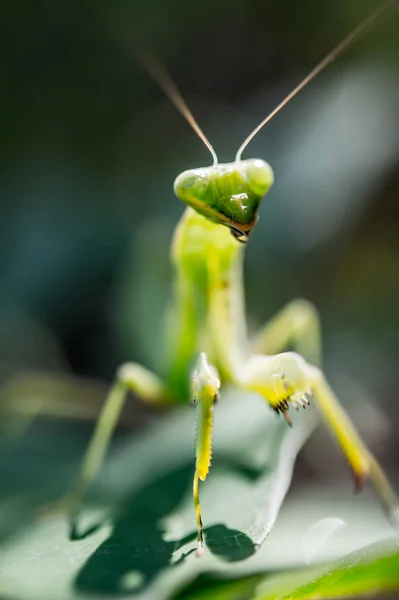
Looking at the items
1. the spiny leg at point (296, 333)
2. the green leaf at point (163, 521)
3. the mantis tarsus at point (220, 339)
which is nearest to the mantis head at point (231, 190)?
the mantis tarsus at point (220, 339)

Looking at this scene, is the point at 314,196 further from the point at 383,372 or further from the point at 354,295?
the point at 383,372

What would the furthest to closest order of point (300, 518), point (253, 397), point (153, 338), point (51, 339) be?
point (51, 339)
point (153, 338)
point (253, 397)
point (300, 518)

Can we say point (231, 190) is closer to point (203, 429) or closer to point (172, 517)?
point (203, 429)

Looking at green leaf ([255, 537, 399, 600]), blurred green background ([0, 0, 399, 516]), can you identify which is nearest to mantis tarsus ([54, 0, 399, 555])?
green leaf ([255, 537, 399, 600])

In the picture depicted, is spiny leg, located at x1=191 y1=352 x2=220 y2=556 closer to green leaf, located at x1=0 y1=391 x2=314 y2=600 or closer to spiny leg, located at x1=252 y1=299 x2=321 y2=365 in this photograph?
green leaf, located at x1=0 y1=391 x2=314 y2=600

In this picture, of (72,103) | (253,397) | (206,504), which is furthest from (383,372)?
(72,103)

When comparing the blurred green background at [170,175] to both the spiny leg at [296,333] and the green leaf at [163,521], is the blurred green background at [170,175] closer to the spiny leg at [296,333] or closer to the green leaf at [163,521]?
the spiny leg at [296,333]

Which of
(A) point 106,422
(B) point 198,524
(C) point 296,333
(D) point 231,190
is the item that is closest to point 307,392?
(B) point 198,524
